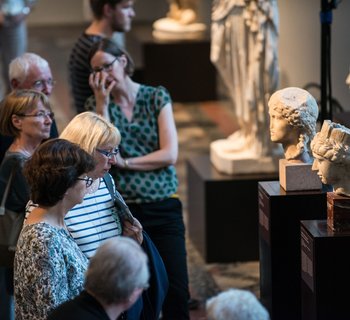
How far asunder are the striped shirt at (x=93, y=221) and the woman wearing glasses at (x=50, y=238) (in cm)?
47

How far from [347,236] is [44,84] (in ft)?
7.68

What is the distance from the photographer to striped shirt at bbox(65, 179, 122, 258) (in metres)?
5.10

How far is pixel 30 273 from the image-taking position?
173 inches

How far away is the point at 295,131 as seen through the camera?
18.9 feet

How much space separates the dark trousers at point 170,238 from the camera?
6344 mm

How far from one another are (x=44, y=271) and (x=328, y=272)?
4.70 ft

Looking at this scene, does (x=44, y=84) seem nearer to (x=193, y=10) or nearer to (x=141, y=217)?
(x=141, y=217)

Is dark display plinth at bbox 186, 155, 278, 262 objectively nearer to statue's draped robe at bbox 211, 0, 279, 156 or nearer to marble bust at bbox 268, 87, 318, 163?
statue's draped robe at bbox 211, 0, 279, 156

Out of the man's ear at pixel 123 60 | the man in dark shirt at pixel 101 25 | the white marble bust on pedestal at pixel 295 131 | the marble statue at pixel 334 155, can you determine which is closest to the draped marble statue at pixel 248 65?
the man in dark shirt at pixel 101 25

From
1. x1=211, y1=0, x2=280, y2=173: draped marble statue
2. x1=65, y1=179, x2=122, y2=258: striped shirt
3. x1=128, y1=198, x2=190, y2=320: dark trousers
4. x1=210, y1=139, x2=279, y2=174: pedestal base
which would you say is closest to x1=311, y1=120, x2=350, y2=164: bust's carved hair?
x1=65, y1=179, x2=122, y2=258: striped shirt

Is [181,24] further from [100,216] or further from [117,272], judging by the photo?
[117,272]

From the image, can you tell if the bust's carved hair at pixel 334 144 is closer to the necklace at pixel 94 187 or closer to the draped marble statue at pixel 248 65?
the necklace at pixel 94 187

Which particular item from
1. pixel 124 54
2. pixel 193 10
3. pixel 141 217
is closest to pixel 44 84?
pixel 124 54

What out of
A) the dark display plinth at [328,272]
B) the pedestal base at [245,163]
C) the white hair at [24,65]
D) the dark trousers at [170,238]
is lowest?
the pedestal base at [245,163]
